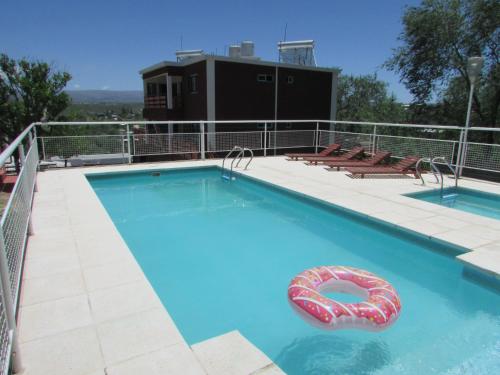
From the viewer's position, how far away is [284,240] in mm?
4848

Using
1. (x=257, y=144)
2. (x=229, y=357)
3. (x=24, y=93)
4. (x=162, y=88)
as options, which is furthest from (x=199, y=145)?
(x=162, y=88)

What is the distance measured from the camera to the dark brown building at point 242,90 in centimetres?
1623

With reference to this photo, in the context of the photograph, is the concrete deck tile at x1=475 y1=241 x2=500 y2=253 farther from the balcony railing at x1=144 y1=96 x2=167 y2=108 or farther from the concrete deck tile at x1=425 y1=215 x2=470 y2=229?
the balcony railing at x1=144 y1=96 x2=167 y2=108

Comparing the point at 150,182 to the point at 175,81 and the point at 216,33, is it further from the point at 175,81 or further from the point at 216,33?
the point at 216,33

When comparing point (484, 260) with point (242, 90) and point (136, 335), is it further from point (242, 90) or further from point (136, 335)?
point (242, 90)

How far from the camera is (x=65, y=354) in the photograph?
6.79 ft

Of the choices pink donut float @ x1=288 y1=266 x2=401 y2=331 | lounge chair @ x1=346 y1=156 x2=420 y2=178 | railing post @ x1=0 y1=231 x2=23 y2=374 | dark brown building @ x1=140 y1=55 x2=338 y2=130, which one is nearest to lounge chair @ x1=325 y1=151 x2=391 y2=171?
lounge chair @ x1=346 y1=156 x2=420 y2=178

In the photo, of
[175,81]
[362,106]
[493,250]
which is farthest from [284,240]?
[362,106]

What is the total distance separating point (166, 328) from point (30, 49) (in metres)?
16.2

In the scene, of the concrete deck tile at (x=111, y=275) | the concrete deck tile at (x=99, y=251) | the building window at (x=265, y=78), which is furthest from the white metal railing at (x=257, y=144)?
the building window at (x=265, y=78)

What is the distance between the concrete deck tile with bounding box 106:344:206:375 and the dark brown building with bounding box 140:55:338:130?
14818mm

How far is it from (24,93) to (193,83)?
739 cm

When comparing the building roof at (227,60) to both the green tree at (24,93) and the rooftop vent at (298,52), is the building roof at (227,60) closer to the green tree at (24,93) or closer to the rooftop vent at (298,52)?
the rooftop vent at (298,52)

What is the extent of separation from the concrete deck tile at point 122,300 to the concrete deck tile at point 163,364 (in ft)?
1.68
